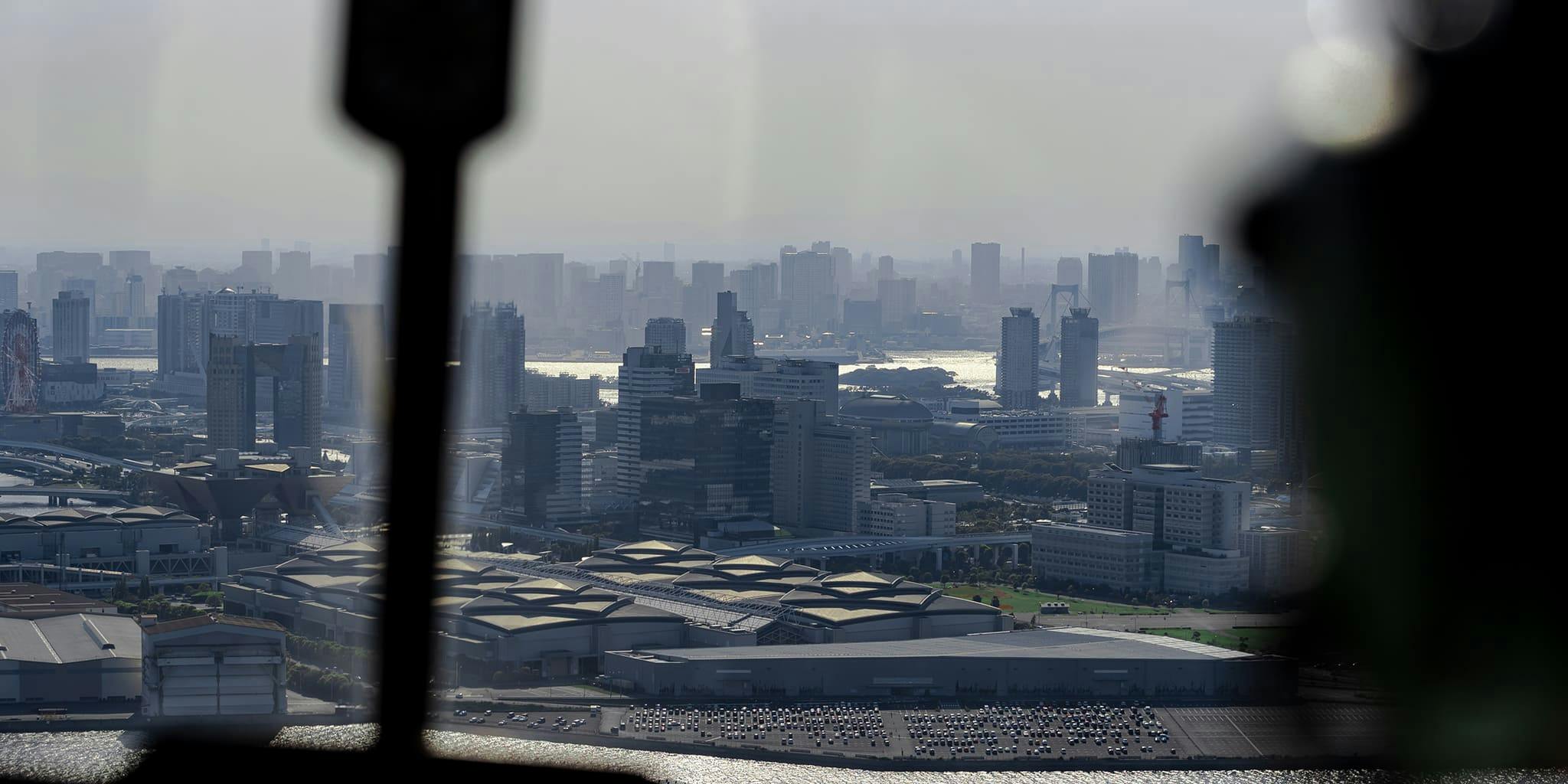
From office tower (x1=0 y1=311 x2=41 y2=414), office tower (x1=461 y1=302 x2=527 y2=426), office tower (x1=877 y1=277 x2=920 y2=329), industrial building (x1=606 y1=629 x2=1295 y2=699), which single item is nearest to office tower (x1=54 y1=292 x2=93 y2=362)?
office tower (x1=0 y1=311 x2=41 y2=414)

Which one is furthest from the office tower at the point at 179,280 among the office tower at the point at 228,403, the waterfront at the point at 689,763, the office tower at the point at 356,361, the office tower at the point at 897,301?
the waterfront at the point at 689,763

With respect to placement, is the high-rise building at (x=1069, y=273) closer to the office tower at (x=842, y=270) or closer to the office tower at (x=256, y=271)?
the office tower at (x=842, y=270)

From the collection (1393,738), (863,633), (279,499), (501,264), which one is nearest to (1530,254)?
(1393,738)

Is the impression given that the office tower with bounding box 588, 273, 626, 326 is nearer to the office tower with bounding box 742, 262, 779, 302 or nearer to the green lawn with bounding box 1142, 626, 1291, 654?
the office tower with bounding box 742, 262, 779, 302

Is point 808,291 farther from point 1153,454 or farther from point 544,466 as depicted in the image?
point 1153,454

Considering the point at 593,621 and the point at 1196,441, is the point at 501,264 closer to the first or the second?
the point at 1196,441

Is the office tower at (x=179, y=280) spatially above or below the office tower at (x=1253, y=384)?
above

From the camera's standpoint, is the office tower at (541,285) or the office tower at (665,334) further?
the office tower at (541,285)

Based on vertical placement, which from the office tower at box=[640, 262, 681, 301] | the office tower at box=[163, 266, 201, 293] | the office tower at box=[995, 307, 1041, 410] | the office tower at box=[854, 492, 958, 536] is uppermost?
the office tower at box=[640, 262, 681, 301]
